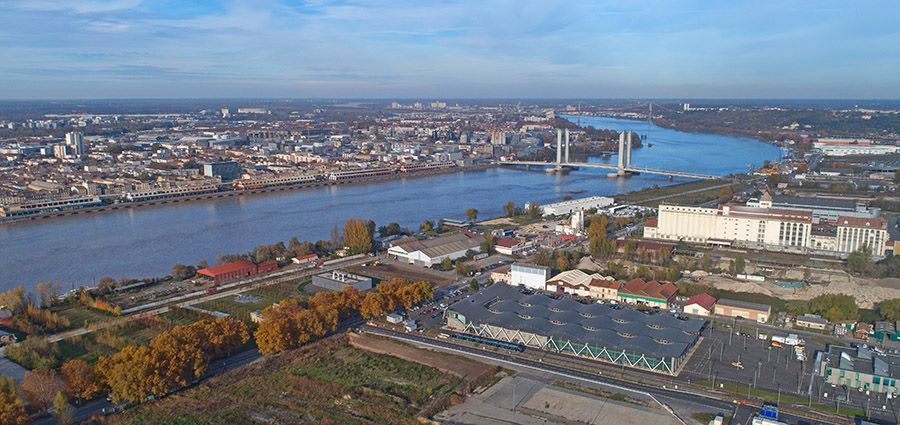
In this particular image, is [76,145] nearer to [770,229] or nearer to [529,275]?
[529,275]

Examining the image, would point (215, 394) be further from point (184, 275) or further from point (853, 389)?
point (853, 389)

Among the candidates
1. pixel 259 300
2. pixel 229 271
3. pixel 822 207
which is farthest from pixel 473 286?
pixel 822 207

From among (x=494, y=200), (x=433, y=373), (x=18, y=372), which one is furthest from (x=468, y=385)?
(x=494, y=200)

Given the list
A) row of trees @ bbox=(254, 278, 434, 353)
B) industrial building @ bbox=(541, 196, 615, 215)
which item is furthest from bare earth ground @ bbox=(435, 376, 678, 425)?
industrial building @ bbox=(541, 196, 615, 215)

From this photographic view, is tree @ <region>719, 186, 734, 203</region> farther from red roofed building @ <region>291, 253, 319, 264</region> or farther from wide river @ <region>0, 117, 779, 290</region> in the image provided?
red roofed building @ <region>291, 253, 319, 264</region>

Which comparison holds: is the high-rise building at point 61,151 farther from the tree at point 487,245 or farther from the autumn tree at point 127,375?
the autumn tree at point 127,375
